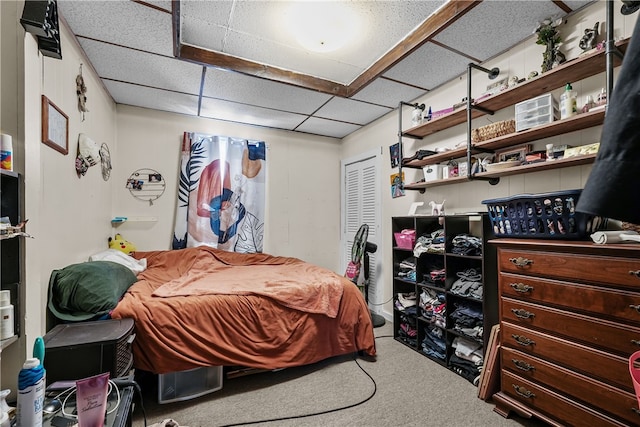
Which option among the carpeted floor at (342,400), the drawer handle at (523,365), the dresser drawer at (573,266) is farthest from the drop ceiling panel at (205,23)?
the drawer handle at (523,365)

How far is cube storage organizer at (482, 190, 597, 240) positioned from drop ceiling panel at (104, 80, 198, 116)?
300 cm

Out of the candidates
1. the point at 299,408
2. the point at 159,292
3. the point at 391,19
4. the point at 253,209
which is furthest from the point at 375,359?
the point at 391,19

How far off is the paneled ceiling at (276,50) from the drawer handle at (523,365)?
2.06m

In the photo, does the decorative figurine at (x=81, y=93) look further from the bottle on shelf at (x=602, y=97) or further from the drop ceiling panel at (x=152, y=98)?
the bottle on shelf at (x=602, y=97)

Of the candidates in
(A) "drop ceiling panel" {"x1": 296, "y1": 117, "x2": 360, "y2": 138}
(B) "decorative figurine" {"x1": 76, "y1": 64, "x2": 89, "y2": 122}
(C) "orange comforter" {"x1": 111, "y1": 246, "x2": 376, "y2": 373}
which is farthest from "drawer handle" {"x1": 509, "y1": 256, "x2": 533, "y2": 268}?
(B) "decorative figurine" {"x1": 76, "y1": 64, "x2": 89, "y2": 122}

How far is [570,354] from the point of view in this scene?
143 cm

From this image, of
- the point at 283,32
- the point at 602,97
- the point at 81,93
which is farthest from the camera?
the point at 81,93

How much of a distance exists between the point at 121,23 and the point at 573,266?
3.03 m

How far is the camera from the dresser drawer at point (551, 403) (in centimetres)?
134

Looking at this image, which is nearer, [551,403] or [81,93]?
[551,403]

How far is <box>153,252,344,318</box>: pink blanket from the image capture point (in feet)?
6.94

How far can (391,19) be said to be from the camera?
6.29 ft

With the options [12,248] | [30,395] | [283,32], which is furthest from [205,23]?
[30,395]

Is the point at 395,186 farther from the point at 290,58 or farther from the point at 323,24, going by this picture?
the point at 323,24
